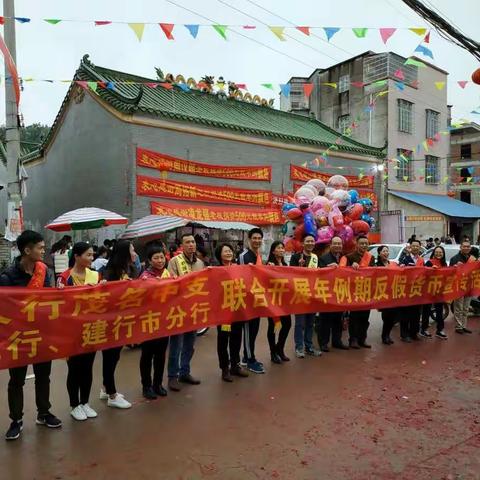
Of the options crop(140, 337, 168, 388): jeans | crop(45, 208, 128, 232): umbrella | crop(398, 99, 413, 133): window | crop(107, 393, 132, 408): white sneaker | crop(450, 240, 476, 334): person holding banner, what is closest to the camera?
crop(107, 393, 132, 408): white sneaker

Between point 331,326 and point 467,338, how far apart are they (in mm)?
2573

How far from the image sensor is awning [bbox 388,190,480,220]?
21.3 meters

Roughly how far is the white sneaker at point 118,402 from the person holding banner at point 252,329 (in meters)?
1.66

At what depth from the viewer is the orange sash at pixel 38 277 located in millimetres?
3867

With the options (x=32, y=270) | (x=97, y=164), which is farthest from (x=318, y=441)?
(x=97, y=164)

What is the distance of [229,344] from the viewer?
17.3 ft

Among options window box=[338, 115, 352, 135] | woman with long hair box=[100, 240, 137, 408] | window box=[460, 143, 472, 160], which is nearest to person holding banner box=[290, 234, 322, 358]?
woman with long hair box=[100, 240, 137, 408]

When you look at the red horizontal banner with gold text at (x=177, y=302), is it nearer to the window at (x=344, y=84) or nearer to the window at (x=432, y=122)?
the window at (x=344, y=84)

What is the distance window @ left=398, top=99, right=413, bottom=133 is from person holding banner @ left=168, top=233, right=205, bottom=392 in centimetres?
2034

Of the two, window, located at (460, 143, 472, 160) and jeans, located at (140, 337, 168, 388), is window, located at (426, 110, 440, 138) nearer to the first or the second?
window, located at (460, 143, 472, 160)

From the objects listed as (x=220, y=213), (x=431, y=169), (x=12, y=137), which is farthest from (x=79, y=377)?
(x=431, y=169)

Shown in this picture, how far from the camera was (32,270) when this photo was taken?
3.89m

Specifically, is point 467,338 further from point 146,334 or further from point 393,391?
point 146,334

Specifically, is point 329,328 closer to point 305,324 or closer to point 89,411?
point 305,324
